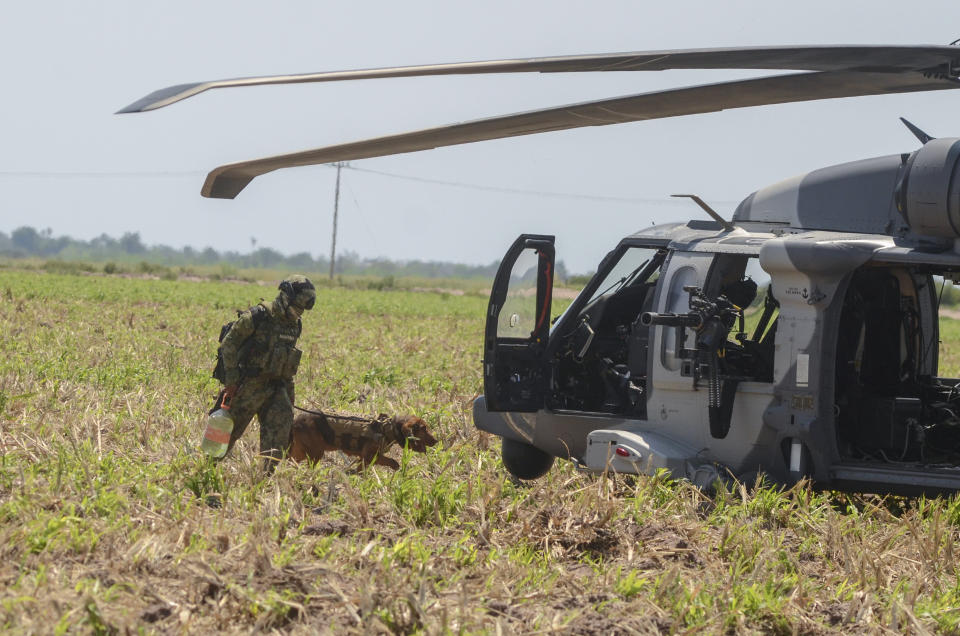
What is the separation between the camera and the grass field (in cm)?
464

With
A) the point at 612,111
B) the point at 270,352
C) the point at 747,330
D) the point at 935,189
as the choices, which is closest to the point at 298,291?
the point at 270,352

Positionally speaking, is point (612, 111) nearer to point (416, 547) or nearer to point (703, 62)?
point (703, 62)

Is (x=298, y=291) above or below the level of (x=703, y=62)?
below

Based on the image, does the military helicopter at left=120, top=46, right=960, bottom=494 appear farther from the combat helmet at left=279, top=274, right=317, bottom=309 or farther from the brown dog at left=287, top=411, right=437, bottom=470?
the combat helmet at left=279, top=274, right=317, bottom=309

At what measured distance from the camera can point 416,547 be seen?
5449 mm

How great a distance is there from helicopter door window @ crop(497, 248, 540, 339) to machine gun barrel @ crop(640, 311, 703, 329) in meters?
1.07

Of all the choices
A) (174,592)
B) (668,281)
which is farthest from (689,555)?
(174,592)

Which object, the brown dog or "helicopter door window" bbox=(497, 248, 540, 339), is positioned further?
"helicopter door window" bbox=(497, 248, 540, 339)

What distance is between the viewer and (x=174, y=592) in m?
4.74

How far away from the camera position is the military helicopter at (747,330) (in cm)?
652

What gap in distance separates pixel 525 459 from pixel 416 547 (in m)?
3.15

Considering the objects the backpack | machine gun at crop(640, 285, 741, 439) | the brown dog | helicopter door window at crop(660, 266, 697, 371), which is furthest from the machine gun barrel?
the backpack

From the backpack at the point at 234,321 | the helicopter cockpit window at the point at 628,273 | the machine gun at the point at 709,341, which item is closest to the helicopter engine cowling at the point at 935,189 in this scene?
the machine gun at the point at 709,341

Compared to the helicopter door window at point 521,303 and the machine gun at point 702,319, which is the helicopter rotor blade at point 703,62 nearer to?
the machine gun at point 702,319
